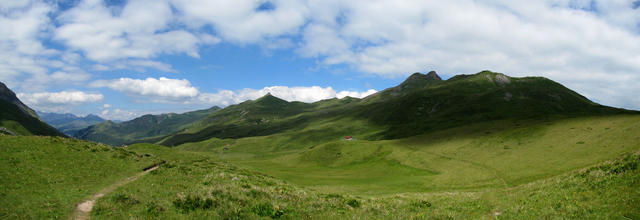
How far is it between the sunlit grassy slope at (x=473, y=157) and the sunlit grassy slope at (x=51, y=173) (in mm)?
32933

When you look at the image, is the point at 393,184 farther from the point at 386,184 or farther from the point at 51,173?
the point at 51,173

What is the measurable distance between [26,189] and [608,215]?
40.9m

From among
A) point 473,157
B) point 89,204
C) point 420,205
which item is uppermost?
point 89,204

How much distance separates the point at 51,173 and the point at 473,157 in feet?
271

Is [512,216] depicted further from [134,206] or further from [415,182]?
[415,182]

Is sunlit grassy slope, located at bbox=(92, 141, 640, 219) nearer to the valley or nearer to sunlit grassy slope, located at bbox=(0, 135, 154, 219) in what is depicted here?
the valley

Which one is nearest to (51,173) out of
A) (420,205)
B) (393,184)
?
(420,205)

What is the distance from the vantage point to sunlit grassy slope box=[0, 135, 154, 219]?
2175cm

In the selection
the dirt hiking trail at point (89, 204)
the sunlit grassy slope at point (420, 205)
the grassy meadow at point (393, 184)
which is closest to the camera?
the sunlit grassy slope at point (420, 205)

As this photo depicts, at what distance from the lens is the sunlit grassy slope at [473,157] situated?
54.3m

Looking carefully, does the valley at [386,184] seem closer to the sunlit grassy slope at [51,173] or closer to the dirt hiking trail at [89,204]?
the sunlit grassy slope at [51,173]

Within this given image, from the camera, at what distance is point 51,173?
105 feet

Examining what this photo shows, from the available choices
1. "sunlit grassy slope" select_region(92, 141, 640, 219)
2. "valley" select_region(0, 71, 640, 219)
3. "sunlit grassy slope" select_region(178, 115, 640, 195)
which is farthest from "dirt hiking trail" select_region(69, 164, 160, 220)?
"sunlit grassy slope" select_region(178, 115, 640, 195)

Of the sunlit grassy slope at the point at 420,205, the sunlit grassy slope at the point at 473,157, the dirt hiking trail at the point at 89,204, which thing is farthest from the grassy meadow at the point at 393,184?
the dirt hiking trail at the point at 89,204
